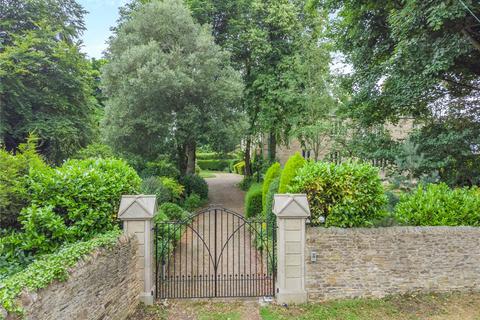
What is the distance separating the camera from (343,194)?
5773mm

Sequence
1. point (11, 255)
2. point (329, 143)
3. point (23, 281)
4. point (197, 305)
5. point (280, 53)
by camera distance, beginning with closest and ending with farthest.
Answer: point (23, 281), point (11, 255), point (197, 305), point (329, 143), point (280, 53)

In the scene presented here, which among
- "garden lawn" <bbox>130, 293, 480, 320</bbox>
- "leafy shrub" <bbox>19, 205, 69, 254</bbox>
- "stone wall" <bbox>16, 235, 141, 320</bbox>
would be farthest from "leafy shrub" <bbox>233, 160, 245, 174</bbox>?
"leafy shrub" <bbox>19, 205, 69, 254</bbox>

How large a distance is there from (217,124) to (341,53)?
6258mm

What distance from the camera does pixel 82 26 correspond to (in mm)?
17125

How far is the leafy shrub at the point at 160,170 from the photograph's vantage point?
577 inches

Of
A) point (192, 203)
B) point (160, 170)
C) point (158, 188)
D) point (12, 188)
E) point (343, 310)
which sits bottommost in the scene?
point (343, 310)

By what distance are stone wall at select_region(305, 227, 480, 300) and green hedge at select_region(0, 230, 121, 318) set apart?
394 cm

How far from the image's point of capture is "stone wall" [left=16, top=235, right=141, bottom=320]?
3336mm

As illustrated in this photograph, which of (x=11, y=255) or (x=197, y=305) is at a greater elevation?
(x=11, y=255)

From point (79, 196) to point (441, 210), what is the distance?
23.7ft

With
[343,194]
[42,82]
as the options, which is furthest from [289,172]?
[42,82]

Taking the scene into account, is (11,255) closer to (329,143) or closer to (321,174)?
(321,174)

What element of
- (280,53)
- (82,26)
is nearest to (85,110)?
(82,26)

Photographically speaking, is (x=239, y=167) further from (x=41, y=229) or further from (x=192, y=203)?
(x=41, y=229)
